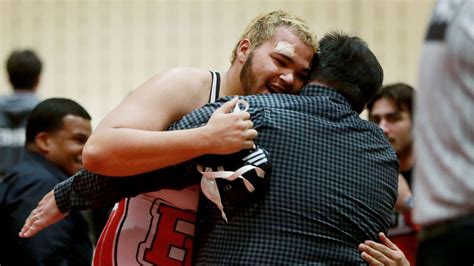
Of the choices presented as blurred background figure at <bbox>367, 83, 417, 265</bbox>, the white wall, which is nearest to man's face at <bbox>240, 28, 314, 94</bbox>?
blurred background figure at <bbox>367, 83, 417, 265</bbox>

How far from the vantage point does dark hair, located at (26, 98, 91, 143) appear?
474 cm

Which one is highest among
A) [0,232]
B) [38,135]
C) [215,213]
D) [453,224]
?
[453,224]

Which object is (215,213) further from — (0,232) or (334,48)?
(0,232)

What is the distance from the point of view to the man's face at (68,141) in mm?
4727

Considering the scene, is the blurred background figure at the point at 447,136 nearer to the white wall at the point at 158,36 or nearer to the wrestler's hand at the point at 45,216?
the wrestler's hand at the point at 45,216

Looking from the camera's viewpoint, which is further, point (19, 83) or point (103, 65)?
point (103, 65)

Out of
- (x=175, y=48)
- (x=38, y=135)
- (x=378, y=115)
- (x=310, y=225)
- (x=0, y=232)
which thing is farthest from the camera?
(x=175, y=48)

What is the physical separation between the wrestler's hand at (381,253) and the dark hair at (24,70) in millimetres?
3638

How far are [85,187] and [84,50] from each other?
4.94 metres

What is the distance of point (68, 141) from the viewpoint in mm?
4738

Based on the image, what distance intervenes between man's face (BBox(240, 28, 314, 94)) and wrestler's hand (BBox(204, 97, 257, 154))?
1.18ft

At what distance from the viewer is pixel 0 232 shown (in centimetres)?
443

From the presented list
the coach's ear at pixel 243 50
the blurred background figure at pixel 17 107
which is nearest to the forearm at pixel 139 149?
the coach's ear at pixel 243 50

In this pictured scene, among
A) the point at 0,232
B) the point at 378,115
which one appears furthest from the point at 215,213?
the point at 378,115
